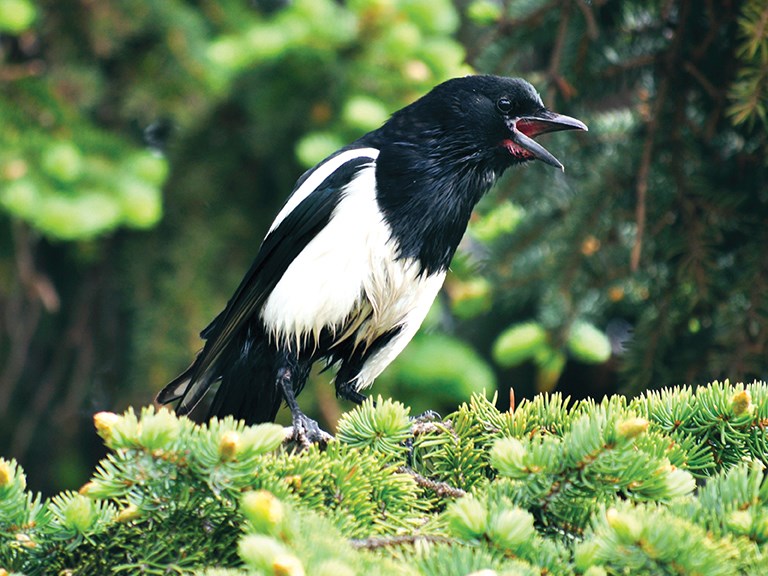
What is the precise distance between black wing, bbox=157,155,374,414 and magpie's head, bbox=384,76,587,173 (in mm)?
232

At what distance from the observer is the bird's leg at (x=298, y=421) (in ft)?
8.10

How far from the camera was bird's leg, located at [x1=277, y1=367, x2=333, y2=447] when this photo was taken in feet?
8.10

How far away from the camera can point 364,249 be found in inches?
106

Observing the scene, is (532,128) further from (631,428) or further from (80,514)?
(80,514)

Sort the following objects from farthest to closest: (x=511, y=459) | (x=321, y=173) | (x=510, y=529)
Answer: (x=321, y=173)
(x=511, y=459)
(x=510, y=529)

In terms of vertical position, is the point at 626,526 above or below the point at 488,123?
below

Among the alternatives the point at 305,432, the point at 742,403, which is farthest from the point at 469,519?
the point at 305,432

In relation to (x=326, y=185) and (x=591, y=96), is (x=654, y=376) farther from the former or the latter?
(x=326, y=185)

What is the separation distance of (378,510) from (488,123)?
5.51 ft

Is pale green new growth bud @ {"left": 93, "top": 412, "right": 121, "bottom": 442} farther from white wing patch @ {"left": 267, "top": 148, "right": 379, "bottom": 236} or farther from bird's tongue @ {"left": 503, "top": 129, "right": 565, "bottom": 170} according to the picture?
bird's tongue @ {"left": 503, "top": 129, "right": 565, "bottom": 170}

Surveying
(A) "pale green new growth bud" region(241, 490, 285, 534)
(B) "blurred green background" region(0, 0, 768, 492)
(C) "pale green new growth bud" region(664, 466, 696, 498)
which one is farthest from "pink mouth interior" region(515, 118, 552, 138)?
(A) "pale green new growth bud" region(241, 490, 285, 534)

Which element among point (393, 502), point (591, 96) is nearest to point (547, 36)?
point (591, 96)

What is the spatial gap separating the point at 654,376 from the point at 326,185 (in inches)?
45.2

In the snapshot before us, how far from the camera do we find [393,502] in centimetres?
151
